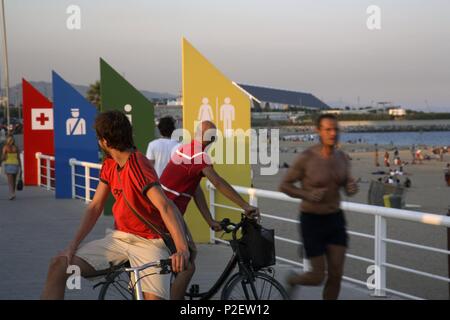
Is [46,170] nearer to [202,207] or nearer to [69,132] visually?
[69,132]

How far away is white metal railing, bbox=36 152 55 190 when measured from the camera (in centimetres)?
2009

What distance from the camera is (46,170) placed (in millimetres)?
21469

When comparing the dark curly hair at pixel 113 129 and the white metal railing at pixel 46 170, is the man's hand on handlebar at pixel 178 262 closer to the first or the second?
the dark curly hair at pixel 113 129

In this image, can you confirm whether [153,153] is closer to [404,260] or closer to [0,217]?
[404,260]

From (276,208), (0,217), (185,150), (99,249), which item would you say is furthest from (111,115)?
(276,208)

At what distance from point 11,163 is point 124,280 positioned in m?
13.0

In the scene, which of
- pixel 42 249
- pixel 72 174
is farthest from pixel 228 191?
pixel 72 174

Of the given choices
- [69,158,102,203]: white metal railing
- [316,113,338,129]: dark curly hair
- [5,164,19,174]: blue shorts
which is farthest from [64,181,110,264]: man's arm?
[5,164,19,174]: blue shorts

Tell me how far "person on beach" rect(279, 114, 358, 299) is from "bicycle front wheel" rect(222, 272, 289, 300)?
1.00 feet

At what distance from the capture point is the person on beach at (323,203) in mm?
5555

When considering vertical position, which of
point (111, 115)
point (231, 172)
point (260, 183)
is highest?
point (111, 115)

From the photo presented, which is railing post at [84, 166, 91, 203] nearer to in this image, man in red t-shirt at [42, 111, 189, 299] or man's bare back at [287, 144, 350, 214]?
man's bare back at [287, 144, 350, 214]
